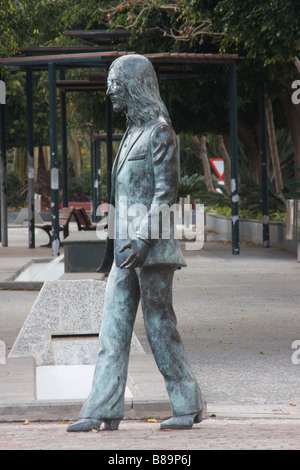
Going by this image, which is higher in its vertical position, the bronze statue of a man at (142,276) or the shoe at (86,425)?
the bronze statue of a man at (142,276)

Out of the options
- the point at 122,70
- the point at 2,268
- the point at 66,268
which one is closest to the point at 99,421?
the point at 122,70

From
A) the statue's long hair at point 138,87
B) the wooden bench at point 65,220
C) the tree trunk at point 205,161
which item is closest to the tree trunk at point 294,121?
the wooden bench at point 65,220

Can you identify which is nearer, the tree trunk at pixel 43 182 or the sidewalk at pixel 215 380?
the sidewalk at pixel 215 380

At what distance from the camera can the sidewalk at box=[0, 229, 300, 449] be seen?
5.62 metres

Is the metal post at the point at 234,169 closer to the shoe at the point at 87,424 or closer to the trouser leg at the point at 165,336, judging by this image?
the trouser leg at the point at 165,336

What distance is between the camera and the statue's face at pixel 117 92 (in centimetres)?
580

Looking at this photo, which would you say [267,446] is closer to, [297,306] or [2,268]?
[297,306]

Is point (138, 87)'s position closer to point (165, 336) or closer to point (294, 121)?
point (165, 336)

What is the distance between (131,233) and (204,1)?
1307 centimetres

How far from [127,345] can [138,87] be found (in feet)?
5.10

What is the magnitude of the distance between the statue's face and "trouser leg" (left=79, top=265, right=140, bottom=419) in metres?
1.00

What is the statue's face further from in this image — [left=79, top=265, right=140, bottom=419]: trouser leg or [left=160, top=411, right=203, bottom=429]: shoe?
[left=160, top=411, right=203, bottom=429]: shoe

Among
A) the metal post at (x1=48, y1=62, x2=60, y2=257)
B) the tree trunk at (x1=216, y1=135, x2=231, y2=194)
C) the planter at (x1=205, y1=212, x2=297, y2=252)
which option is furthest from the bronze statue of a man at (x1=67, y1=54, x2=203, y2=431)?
the tree trunk at (x1=216, y1=135, x2=231, y2=194)

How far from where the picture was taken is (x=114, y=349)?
225 inches
